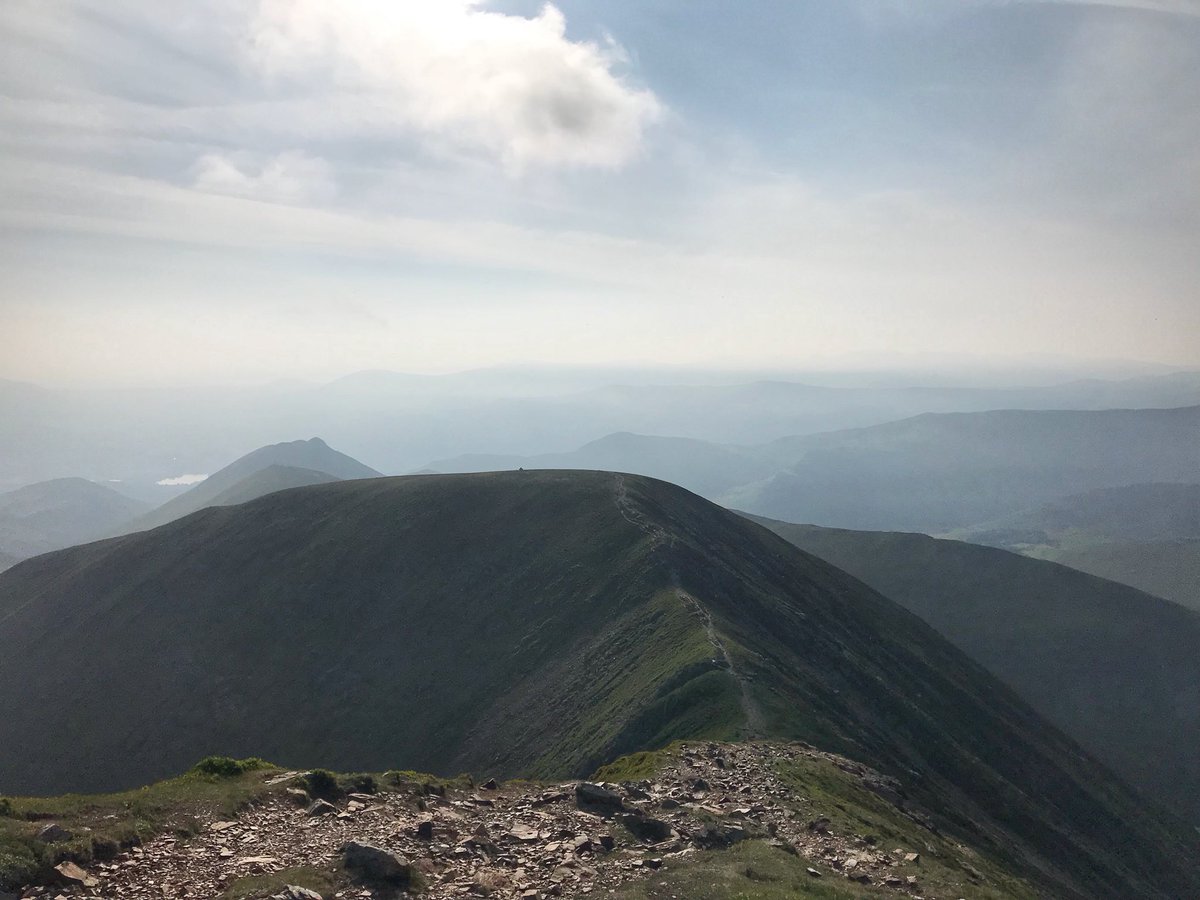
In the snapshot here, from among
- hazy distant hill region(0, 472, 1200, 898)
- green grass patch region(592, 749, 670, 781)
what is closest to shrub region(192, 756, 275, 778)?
green grass patch region(592, 749, 670, 781)

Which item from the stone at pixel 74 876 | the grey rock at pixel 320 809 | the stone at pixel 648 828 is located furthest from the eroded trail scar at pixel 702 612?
the stone at pixel 74 876

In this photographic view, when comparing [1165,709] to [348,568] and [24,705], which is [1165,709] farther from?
[24,705]

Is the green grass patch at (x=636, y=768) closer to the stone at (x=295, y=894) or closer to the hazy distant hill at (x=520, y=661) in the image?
the hazy distant hill at (x=520, y=661)

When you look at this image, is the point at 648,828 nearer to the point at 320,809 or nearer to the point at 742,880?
the point at 742,880

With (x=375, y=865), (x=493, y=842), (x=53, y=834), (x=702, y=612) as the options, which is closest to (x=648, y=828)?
(x=493, y=842)

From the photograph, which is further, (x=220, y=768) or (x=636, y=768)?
(x=636, y=768)

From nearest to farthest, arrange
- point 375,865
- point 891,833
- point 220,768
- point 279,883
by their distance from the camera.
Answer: point 279,883 → point 375,865 → point 220,768 → point 891,833
